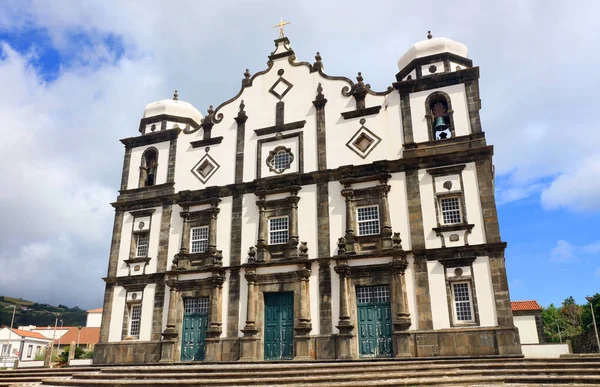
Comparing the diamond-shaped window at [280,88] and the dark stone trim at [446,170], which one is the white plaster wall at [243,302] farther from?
the dark stone trim at [446,170]

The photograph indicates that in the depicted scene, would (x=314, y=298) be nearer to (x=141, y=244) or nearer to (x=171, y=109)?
(x=141, y=244)

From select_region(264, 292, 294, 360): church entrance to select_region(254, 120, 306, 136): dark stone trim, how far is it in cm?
715

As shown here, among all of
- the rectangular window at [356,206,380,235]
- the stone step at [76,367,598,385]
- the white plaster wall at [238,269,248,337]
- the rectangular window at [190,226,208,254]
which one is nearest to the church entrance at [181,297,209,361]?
the white plaster wall at [238,269,248,337]

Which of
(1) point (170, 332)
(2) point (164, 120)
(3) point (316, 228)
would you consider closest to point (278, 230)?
(3) point (316, 228)

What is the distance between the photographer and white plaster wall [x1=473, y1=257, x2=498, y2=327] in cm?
1582

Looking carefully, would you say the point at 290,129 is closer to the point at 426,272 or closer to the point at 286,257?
the point at 286,257

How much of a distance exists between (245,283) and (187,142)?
7.88 m

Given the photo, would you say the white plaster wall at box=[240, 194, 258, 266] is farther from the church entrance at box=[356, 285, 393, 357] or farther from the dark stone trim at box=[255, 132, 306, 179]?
the church entrance at box=[356, 285, 393, 357]

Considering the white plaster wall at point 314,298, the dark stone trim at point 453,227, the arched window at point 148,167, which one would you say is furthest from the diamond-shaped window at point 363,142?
the arched window at point 148,167

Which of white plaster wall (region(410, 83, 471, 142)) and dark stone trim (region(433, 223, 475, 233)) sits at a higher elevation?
white plaster wall (region(410, 83, 471, 142))

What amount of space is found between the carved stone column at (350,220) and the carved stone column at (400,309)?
1.72 m

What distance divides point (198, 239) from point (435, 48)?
42.3 ft

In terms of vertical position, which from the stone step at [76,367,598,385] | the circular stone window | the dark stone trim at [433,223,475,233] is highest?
the circular stone window

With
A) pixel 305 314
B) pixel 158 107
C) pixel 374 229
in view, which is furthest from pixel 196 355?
pixel 158 107
